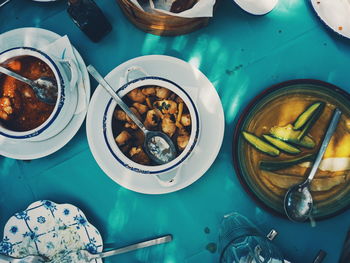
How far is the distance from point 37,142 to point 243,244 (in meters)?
0.62

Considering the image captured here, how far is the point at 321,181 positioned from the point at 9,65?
2.82 ft

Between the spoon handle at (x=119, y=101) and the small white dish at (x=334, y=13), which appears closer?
the spoon handle at (x=119, y=101)

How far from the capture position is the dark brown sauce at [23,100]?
0.92m

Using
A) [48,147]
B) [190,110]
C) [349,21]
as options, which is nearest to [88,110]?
[48,147]

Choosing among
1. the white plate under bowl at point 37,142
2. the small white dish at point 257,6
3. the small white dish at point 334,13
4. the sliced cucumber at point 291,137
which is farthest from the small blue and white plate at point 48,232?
the small white dish at point 334,13

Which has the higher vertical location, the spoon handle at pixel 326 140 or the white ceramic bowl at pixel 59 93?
the white ceramic bowl at pixel 59 93

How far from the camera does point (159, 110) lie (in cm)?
91

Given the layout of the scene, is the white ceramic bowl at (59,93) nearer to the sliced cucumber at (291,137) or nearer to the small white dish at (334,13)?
the sliced cucumber at (291,137)

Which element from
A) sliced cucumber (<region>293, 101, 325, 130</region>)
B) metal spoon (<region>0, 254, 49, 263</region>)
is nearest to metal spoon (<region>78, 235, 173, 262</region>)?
metal spoon (<region>0, 254, 49, 263</region>)

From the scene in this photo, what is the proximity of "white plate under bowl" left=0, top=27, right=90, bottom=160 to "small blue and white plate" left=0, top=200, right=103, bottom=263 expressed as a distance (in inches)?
5.7

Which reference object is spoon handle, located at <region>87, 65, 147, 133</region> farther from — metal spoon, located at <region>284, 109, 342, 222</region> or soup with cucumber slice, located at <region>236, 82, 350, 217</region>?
metal spoon, located at <region>284, 109, 342, 222</region>

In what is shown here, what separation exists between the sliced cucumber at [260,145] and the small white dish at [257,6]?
0.34 metres

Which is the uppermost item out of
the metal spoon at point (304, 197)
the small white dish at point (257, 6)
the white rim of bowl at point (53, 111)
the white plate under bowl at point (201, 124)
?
the white rim of bowl at point (53, 111)

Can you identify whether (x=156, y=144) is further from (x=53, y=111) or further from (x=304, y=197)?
(x=304, y=197)
